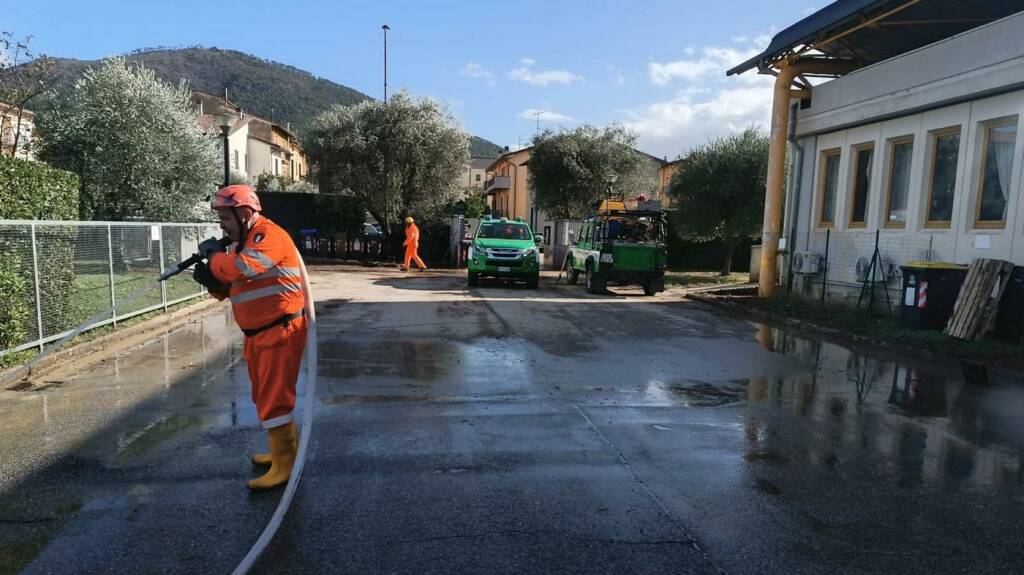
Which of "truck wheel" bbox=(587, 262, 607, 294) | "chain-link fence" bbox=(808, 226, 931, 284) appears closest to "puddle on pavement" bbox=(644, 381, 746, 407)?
"chain-link fence" bbox=(808, 226, 931, 284)

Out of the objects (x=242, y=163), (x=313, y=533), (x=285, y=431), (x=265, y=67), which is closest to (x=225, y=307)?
(x=285, y=431)

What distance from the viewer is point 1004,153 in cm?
1027

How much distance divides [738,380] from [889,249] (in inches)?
269

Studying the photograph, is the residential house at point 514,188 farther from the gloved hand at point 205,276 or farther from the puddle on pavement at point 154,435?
the gloved hand at point 205,276

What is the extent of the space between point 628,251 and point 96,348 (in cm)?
1211

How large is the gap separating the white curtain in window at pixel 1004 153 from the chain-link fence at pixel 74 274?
1182 centimetres

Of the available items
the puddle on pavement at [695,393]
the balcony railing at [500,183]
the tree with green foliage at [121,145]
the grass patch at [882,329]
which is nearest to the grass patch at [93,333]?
the tree with green foliage at [121,145]

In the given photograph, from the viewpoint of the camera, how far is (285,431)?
422 cm

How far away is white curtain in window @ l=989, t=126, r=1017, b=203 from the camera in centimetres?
1011

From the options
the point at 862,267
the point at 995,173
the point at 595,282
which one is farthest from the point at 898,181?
the point at 595,282

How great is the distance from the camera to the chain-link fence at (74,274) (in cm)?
734

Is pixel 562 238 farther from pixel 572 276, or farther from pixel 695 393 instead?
pixel 695 393

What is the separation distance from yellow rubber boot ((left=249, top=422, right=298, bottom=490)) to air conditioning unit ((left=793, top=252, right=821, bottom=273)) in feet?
42.1

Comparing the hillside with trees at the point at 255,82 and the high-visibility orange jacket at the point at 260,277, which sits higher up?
the hillside with trees at the point at 255,82
